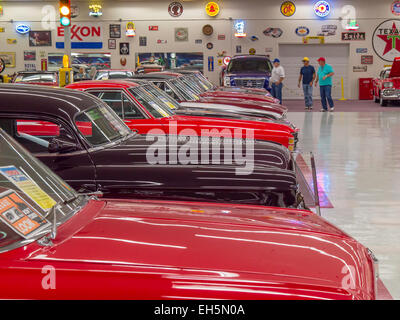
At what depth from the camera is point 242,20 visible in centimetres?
3331

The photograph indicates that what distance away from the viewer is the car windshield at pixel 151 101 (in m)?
8.62

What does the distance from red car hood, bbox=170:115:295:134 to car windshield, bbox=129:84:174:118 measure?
17 centimetres

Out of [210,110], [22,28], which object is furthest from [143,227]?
[22,28]

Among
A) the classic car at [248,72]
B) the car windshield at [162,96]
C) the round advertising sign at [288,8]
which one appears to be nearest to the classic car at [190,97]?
the car windshield at [162,96]

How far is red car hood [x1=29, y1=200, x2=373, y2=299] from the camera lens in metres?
2.33

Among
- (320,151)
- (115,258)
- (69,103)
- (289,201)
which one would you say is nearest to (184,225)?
(115,258)

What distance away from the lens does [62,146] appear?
5.44 metres

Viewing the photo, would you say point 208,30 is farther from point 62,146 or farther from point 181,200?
point 181,200

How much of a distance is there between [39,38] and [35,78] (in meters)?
13.0

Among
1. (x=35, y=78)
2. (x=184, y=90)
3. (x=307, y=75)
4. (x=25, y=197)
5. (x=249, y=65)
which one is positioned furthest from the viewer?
(x=307, y=75)

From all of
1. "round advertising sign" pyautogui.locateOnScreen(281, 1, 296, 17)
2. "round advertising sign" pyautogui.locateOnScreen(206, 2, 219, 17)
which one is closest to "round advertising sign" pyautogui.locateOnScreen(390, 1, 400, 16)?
"round advertising sign" pyautogui.locateOnScreen(281, 1, 296, 17)

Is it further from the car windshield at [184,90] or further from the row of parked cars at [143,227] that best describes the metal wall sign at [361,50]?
the row of parked cars at [143,227]

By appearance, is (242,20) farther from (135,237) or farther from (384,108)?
(135,237)
